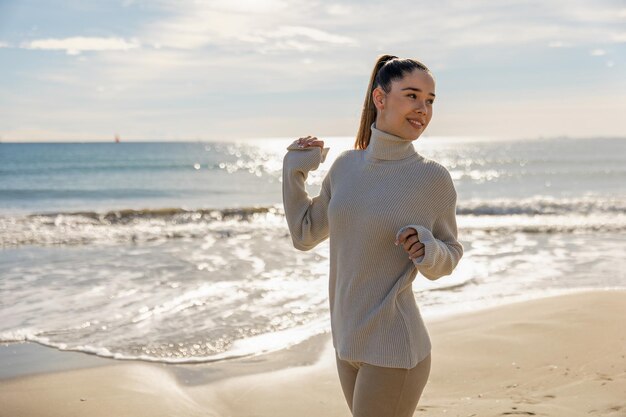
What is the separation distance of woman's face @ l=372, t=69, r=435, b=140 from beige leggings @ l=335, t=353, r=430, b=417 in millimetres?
829

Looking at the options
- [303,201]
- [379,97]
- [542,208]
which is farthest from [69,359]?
[542,208]

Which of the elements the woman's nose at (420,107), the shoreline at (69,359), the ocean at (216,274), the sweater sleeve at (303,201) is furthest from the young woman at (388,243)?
the ocean at (216,274)

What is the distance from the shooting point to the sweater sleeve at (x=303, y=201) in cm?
269

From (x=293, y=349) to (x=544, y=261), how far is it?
258 inches

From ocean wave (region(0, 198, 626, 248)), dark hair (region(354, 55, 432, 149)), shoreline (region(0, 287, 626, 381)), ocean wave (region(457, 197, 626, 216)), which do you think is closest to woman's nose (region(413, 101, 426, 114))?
dark hair (region(354, 55, 432, 149))

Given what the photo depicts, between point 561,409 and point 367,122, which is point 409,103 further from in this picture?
point 561,409

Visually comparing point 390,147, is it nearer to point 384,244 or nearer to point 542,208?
point 384,244

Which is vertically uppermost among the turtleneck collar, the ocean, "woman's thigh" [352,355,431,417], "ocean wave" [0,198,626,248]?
the turtleneck collar

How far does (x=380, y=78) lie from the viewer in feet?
8.38

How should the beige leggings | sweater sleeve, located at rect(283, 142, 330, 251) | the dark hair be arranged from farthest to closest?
sweater sleeve, located at rect(283, 142, 330, 251) → the dark hair → the beige leggings

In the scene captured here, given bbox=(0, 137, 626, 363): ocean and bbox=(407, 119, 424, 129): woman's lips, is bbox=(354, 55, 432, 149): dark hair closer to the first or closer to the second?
bbox=(407, 119, 424, 129): woman's lips

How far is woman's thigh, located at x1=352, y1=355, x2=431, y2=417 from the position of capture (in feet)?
7.78

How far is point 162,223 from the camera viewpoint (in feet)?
69.1

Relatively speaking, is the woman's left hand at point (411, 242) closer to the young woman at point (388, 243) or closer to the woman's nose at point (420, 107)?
the young woman at point (388, 243)
